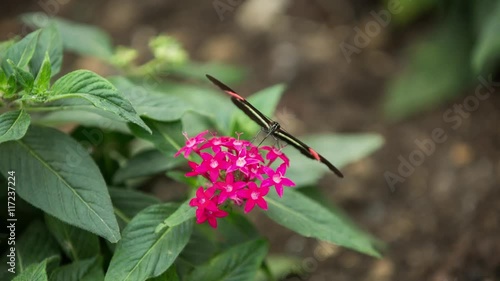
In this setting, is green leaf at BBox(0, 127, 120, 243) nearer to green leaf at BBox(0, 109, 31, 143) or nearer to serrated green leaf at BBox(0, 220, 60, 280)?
green leaf at BBox(0, 109, 31, 143)

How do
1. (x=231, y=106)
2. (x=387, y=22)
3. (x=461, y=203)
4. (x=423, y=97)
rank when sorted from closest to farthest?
1. (x=231, y=106)
2. (x=461, y=203)
3. (x=423, y=97)
4. (x=387, y=22)

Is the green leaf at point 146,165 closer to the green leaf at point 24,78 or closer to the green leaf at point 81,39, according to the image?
the green leaf at point 24,78

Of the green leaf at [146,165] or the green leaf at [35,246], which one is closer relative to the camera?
the green leaf at [35,246]

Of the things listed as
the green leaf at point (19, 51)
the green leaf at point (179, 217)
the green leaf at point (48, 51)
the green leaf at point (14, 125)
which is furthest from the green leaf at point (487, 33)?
the green leaf at point (14, 125)

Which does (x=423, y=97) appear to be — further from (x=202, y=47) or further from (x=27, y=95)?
(x=27, y=95)

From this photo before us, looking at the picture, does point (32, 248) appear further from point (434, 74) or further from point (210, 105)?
point (434, 74)

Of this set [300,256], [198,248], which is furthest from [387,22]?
[198,248]

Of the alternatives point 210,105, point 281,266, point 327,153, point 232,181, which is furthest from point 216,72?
point 232,181
